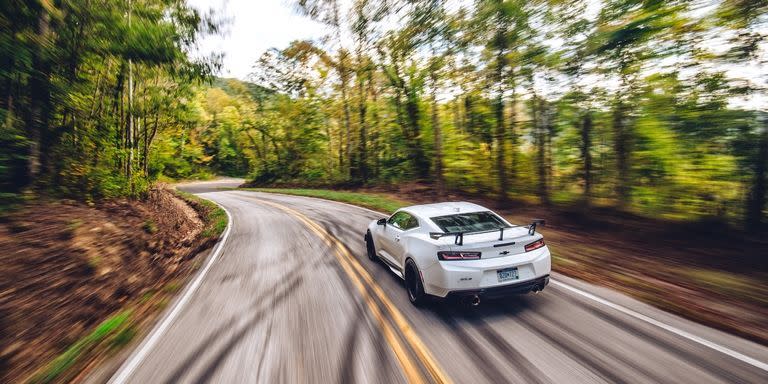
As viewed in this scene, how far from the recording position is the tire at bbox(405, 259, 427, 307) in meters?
4.80

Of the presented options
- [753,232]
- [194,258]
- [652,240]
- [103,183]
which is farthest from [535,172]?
[103,183]

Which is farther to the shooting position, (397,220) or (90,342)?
(397,220)

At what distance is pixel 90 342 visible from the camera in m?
4.48

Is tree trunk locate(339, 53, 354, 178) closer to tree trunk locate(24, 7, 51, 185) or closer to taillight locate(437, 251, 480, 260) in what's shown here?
tree trunk locate(24, 7, 51, 185)

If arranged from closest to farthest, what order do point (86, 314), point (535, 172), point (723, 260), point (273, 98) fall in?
point (86, 314), point (723, 260), point (535, 172), point (273, 98)

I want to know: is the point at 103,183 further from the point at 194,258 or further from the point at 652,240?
the point at 652,240

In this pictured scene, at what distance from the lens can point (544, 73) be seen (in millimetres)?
12203

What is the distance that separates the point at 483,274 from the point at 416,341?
1.14 m

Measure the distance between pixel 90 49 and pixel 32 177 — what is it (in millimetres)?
3315

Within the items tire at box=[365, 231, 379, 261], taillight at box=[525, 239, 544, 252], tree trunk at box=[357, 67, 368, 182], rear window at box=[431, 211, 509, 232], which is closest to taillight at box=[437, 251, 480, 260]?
rear window at box=[431, 211, 509, 232]

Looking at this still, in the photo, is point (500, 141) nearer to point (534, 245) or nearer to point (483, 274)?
point (534, 245)

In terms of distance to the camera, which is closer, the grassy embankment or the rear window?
the grassy embankment

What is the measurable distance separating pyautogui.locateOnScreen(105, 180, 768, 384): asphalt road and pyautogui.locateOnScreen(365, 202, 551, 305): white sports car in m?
0.38

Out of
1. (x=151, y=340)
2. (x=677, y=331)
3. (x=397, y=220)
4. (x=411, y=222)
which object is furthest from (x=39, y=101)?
(x=677, y=331)
